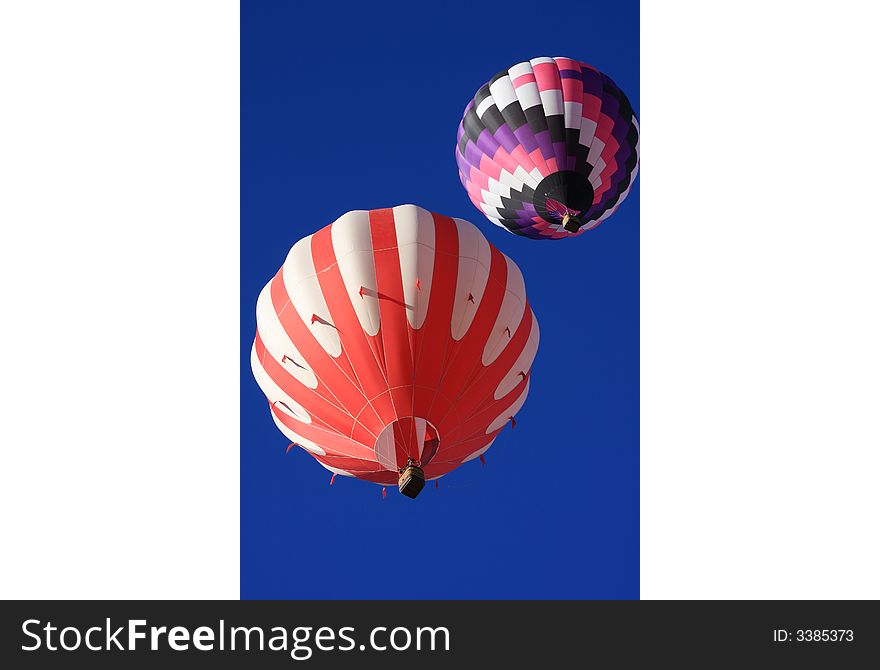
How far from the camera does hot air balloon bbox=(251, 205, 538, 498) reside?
10297 mm

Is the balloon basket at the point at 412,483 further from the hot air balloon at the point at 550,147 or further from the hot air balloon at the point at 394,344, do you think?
the hot air balloon at the point at 550,147

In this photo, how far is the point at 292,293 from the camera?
10.9 meters

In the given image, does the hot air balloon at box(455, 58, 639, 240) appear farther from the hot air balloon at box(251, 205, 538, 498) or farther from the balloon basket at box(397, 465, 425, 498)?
the balloon basket at box(397, 465, 425, 498)

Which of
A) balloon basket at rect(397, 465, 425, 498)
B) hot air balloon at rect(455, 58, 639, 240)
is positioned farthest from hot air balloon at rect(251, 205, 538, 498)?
hot air balloon at rect(455, 58, 639, 240)

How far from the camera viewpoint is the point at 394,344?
10.3m

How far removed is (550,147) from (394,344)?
4.44 metres

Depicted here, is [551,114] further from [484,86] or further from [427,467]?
[427,467]

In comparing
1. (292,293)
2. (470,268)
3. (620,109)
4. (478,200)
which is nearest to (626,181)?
(620,109)

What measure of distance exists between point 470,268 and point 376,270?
0.85 m

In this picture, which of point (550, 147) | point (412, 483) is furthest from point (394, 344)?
point (550, 147)

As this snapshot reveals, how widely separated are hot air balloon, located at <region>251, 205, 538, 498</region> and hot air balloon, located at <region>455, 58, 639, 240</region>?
2695mm

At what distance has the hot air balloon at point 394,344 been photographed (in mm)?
10297

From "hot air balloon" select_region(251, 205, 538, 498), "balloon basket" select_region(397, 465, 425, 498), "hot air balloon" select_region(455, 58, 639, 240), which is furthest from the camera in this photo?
"hot air balloon" select_region(455, 58, 639, 240)

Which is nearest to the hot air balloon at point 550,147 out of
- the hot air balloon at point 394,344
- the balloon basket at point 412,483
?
the hot air balloon at point 394,344
